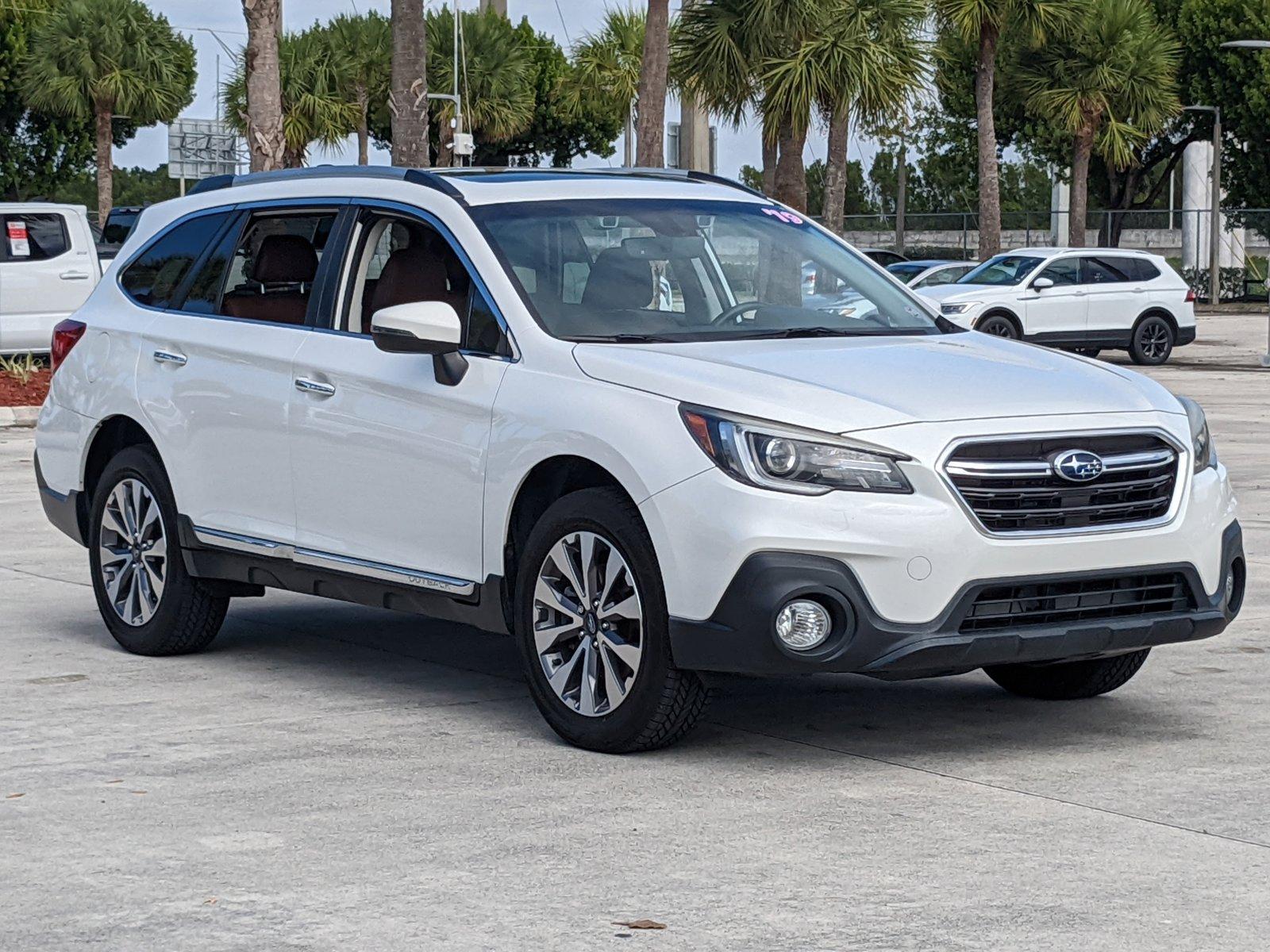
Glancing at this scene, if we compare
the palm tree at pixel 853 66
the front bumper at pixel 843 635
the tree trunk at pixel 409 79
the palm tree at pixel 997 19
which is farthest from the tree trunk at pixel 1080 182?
the front bumper at pixel 843 635

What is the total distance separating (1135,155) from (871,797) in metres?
64.4

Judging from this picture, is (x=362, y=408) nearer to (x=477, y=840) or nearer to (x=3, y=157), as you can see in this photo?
(x=477, y=840)

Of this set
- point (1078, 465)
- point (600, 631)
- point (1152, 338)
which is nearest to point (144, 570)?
point (600, 631)

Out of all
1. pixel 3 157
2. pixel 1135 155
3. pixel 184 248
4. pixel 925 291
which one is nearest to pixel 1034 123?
pixel 1135 155

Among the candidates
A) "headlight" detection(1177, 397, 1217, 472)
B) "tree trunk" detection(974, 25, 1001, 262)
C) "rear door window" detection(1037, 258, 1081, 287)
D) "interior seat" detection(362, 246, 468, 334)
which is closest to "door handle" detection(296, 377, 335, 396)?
"interior seat" detection(362, 246, 468, 334)

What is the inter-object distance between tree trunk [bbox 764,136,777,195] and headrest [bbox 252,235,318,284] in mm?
27966

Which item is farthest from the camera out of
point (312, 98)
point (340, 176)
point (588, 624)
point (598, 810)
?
point (312, 98)

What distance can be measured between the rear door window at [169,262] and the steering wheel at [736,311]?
2299 millimetres

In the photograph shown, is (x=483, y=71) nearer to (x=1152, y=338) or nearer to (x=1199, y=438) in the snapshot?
(x=1152, y=338)

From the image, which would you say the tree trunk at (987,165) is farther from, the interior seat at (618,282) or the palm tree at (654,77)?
the interior seat at (618,282)

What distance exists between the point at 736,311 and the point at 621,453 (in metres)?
1.09

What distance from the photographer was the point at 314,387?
7430 millimetres

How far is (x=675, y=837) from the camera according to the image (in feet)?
18.0

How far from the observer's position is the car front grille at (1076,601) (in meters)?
6.11
